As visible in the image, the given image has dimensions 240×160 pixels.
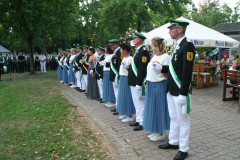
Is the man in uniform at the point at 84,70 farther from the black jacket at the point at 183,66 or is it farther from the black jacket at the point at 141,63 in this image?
the black jacket at the point at 183,66

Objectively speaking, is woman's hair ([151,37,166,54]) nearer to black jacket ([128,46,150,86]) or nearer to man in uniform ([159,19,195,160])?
man in uniform ([159,19,195,160])

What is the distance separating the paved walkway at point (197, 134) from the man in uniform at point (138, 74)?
24.1 inches

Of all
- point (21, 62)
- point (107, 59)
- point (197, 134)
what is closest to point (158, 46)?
point (197, 134)

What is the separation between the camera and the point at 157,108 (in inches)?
176

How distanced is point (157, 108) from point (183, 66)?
3.88ft

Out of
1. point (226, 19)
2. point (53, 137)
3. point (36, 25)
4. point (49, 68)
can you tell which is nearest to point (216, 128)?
point (53, 137)

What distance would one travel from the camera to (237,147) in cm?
434

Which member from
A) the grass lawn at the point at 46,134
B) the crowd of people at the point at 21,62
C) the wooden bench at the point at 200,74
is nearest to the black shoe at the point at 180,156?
the grass lawn at the point at 46,134

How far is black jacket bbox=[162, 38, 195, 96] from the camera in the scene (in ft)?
11.7

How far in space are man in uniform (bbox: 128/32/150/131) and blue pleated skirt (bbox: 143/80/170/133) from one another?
0.47 metres

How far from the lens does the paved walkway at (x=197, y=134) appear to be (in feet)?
13.5

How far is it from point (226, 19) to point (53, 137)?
179ft

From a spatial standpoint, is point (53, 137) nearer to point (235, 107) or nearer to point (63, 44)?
point (235, 107)

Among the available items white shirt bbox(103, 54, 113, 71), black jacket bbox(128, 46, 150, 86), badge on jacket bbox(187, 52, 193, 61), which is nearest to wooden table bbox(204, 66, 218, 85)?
white shirt bbox(103, 54, 113, 71)
